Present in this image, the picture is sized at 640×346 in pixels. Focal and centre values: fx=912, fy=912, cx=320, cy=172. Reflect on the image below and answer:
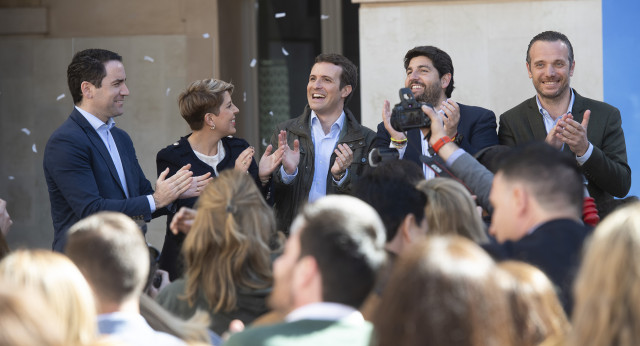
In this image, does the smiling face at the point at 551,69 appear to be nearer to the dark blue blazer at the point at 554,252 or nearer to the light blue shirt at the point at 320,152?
the light blue shirt at the point at 320,152

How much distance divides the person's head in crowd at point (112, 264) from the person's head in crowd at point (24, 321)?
0.78 m

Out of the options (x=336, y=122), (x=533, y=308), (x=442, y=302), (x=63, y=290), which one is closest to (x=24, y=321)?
(x=63, y=290)

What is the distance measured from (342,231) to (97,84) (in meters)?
3.57

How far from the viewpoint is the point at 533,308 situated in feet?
7.57

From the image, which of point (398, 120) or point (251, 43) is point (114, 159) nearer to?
point (398, 120)

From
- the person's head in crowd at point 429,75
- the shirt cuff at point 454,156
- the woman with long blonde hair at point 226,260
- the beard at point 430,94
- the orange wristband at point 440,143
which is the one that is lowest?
the woman with long blonde hair at point 226,260

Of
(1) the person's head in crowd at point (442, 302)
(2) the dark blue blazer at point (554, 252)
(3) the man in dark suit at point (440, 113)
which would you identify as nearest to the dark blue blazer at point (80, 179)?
(3) the man in dark suit at point (440, 113)

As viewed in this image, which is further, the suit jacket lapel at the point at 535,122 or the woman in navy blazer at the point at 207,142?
the woman in navy blazer at the point at 207,142

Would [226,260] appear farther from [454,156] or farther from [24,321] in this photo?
[24,321]

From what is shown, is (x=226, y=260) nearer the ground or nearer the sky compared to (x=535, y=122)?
nearer the ground

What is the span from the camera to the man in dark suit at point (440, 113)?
532 cm

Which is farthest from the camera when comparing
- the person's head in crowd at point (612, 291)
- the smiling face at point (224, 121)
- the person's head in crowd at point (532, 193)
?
the smiling face at point (224, 121)

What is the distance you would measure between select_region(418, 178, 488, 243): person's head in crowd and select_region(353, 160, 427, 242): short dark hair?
4 cm

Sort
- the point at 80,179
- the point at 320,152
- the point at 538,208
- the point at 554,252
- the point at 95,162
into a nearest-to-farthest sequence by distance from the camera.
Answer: the point at 554,252
the point at 538,208
the point at 80,179
the point at 95,162
the point at 320,152
